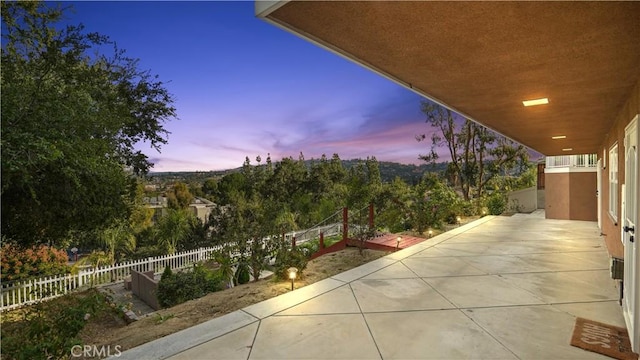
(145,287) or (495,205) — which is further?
(495,205)

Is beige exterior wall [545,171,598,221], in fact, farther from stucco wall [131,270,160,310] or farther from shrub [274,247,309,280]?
stucco wall [131,270,160,310]

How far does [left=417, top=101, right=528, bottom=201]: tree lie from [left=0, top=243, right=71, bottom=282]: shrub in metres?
19.1

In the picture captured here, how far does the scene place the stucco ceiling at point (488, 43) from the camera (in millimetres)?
1796

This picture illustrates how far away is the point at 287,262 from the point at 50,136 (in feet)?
12.9

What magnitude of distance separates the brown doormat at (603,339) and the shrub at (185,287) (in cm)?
622

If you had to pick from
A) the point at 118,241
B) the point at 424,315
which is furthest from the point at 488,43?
the point at 118,241

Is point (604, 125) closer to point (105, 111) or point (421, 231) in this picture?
point (421, 231)

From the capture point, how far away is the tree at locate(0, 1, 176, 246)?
12.5 ft

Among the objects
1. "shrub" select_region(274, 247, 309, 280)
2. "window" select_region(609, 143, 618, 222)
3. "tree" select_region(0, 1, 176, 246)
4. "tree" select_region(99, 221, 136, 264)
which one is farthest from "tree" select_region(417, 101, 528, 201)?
"tree" select_region(99, 221, 136, 264)

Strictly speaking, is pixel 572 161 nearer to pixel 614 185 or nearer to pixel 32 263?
pixel 614 185

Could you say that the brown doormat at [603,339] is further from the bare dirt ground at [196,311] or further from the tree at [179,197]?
the tree at [179,197]

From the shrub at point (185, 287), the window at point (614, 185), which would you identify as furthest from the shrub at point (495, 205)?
the shrub at point (185, 287)

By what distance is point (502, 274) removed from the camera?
16.6 feet

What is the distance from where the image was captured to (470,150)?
1875 cm
